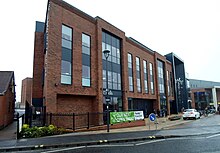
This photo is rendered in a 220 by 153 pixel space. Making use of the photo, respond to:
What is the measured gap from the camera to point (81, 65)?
1984 centimetres

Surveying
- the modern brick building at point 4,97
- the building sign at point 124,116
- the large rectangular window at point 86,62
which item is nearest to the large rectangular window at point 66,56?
the large rectangular window at point 86,62

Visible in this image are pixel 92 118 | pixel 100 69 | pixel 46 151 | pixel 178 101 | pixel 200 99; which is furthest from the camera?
pixel 200 99

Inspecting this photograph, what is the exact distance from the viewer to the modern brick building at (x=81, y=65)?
17.5 meters

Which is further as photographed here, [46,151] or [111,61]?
[111,61]

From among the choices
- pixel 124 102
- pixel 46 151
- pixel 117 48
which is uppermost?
pixel 117 48

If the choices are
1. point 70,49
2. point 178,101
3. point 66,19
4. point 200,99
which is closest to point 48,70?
point 70,49

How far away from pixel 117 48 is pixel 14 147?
19046 millimetres

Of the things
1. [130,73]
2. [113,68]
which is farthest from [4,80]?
[130,73]

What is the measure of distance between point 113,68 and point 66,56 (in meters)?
7.54

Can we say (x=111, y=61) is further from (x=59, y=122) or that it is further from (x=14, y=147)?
(x=14, y=147)

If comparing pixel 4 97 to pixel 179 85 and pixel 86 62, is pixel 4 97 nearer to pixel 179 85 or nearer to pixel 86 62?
pixel 86 62

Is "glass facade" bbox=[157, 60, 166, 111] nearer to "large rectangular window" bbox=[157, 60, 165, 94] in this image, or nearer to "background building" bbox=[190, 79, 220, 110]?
"large rectangular window" bbox=[157, 60, 165, 94]

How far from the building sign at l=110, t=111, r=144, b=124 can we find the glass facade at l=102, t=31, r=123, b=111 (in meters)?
4.01

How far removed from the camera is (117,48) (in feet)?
86.0
